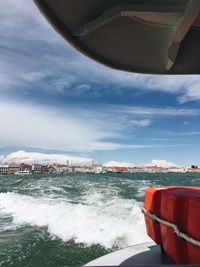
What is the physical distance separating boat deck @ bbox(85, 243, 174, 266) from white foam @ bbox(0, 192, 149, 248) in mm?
5486

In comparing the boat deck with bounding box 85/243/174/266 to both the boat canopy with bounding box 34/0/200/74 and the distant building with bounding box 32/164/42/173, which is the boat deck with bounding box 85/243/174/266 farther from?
the distant building with bounding box 32/164/42/173

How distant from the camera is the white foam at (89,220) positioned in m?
10.1

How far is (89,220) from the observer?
12.4 m

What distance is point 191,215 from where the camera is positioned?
2.32m

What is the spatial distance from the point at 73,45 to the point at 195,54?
1.22 metres

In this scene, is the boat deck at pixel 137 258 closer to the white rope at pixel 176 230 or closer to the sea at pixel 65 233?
the white rope at pixel 176 230

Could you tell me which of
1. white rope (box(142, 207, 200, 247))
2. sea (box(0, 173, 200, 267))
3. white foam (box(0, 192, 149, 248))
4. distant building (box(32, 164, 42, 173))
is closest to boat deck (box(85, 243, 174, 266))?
white rope (box(142, 207, 200, 247))

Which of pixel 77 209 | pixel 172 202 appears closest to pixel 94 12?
pixel 172 202

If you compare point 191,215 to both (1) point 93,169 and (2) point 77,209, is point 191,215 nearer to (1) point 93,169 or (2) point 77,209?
(2) point 77,209

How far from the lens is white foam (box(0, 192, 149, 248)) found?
10.1 metres

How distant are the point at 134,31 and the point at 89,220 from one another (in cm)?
1013

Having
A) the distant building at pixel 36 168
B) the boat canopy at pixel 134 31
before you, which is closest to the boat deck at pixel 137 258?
the boat canopy at pixel 134 31

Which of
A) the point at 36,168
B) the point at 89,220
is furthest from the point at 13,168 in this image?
the point at 89,220

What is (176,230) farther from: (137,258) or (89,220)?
(89,220)
